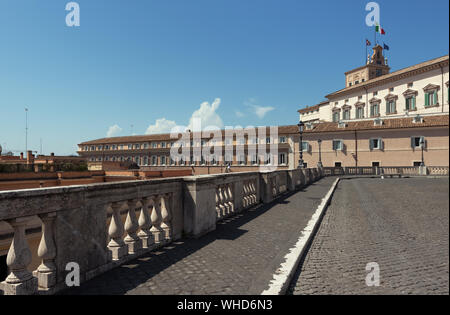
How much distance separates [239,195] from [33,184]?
94.6ft

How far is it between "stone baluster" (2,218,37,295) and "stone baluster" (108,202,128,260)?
1.18 meters

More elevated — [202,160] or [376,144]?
[376,144]

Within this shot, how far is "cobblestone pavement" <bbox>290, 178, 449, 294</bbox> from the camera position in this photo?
5.59 feet

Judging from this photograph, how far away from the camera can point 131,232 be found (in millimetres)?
4574

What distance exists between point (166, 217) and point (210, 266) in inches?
62.7

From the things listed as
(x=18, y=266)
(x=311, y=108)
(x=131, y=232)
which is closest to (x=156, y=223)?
(x=131, y=232)

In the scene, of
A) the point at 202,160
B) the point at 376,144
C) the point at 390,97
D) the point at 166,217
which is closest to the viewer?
the point at 166,217

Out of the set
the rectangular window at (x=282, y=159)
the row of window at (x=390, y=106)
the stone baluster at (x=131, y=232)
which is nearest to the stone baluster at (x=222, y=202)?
the stone baluster at (x=131, y=232)

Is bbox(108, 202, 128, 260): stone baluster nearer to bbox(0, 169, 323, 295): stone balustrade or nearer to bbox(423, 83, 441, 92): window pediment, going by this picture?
bbox(0, 169, 323, 295): stone balustrade

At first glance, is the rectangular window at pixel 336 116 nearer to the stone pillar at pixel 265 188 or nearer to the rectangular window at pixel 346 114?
the rectangular window at pixel 346 114

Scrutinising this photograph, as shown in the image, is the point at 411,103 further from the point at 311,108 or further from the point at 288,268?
the point at 288,268

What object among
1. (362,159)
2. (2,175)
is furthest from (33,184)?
(362,159)

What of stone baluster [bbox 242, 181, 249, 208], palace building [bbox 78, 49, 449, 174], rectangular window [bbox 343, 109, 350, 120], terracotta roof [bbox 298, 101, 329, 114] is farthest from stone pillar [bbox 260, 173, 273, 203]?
terracotta roof [bbox 298, 101, 329, 114]
